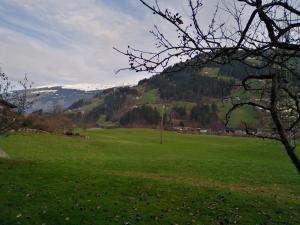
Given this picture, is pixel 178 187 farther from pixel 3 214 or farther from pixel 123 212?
pixel 3 214

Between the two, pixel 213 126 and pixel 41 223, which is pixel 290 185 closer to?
pixel 41 223

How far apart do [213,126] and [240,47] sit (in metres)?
154

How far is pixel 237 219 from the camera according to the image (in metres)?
12.2

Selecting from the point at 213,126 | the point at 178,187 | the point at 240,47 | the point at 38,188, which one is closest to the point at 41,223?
the point at 38,188

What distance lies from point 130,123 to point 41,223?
544 ft

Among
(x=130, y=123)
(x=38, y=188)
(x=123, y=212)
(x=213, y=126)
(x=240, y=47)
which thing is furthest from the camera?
(x=130, y=123)

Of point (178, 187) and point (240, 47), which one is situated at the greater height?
point (240, 47)

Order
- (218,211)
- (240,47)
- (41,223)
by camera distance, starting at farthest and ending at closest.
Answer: (218,211)
(41,223)
(240,47)

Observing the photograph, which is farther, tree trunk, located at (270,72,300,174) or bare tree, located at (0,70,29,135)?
bare tree, located at (0,70,29,135)

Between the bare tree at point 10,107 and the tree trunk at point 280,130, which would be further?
the bare tree at point 10,107

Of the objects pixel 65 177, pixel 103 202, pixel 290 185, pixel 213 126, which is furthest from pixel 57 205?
pixel 213 126

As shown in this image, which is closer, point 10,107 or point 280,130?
point 280,130

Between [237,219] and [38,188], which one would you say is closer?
[237,219]

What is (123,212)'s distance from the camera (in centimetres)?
1195
